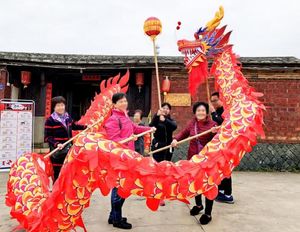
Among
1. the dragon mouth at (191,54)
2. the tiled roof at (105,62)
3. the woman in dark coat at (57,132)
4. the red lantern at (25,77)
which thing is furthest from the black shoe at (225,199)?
the red lantern at (25,77)

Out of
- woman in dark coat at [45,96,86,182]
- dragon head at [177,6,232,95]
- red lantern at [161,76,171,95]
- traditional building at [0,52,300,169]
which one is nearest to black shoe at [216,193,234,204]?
dragon head at [177,6,232,95]

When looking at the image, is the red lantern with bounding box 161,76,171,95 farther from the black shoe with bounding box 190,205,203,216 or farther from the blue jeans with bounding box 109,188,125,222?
the blue jeans with bounding box 109,188,125,222

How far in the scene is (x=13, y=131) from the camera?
6.82m

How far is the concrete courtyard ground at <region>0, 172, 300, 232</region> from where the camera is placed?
125 inches

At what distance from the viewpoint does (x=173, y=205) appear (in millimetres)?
4102

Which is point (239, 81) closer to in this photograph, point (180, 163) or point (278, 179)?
point (180, 163)

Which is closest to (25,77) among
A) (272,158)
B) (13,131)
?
(13,131)

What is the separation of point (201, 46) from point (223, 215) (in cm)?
208

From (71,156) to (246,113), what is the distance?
157 cm

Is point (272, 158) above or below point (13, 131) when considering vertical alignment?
below

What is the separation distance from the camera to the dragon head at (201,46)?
3.17 metres

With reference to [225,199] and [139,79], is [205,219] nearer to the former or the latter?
[225,199]

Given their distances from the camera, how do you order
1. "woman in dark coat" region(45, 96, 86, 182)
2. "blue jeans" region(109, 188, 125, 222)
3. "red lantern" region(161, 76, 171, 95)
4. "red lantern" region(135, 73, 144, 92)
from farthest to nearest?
"red lantern" region(135, 73, 144, 92), "red lantern" region(161, 76, 171, 95), "woman in dark coat" region(45, 96, 86, 182), "blue jeans" region(109, 188, 125, 222)

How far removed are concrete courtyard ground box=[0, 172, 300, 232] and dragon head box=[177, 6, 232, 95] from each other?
1.65m
